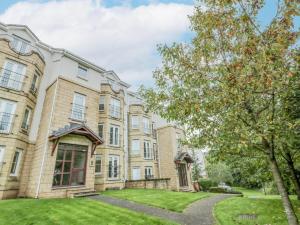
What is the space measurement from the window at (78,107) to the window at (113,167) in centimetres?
615

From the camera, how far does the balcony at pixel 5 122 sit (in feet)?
48.8

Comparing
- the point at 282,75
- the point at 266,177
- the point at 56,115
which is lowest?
the point at 266,177

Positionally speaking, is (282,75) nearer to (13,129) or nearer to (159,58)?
(159,58)

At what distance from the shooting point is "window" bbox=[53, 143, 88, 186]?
1541cm

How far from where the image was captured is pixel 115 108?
23.7 metres

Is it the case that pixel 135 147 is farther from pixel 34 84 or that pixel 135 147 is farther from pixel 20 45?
pixel 20 45

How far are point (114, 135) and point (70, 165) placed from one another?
734 centimetres

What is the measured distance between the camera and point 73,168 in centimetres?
1625

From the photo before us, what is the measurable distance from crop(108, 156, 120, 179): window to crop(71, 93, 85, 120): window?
242 inches

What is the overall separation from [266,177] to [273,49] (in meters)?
10.9

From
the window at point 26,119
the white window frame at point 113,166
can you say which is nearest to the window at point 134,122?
the white window frame at point 113,166

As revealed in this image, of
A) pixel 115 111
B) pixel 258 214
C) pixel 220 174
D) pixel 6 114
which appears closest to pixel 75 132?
pixel 6 114

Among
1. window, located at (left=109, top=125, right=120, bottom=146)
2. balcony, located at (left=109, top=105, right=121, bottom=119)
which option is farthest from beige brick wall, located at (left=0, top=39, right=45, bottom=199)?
window, located at (left=109, top=125, right=120, bottom=146)

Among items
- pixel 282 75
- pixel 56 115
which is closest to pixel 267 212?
pixel 282 75
